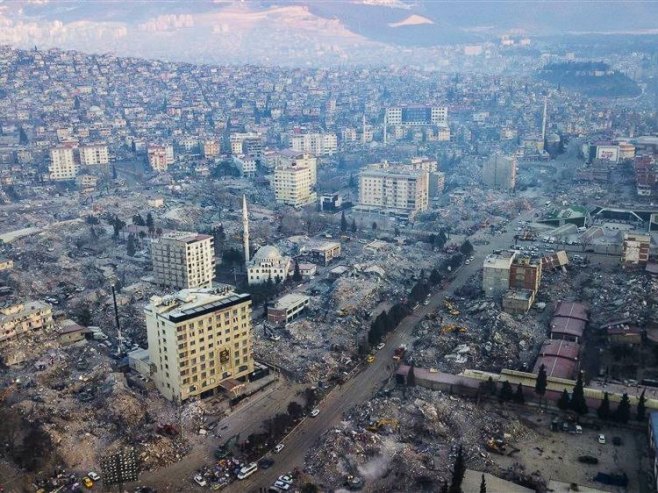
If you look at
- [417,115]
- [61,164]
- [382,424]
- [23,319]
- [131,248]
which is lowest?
[382,424]

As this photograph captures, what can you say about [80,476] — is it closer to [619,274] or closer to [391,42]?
[619,274]

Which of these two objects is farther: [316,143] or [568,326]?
[316,143]

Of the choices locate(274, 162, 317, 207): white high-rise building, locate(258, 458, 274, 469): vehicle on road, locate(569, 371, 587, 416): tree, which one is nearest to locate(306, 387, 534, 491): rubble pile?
locate(258, 458, 274, 469): vehicle on road

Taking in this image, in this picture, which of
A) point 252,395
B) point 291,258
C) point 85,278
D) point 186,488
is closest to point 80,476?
point 186,488

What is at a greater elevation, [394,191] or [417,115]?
[417,115]

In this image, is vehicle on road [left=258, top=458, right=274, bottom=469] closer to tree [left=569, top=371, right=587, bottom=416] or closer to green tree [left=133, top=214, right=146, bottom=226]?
tree [left=569, top=371, right=587, bottom=416]

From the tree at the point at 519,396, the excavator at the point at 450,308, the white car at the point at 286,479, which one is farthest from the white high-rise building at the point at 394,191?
the white car at the point at 286,479

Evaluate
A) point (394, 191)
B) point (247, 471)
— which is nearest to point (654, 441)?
point (247, 471)

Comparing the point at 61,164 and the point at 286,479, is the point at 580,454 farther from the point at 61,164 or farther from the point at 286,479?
the point at 61,164
